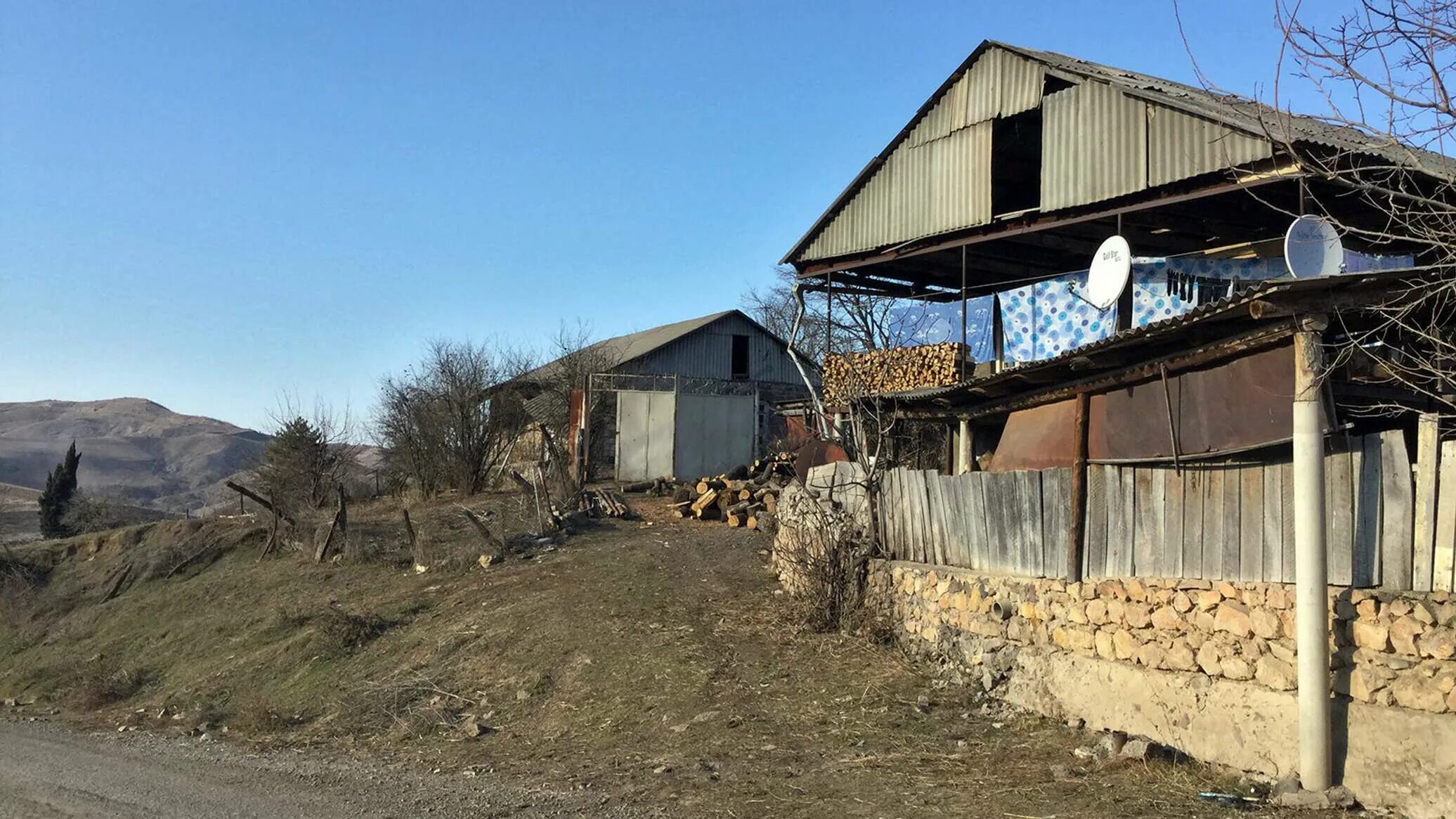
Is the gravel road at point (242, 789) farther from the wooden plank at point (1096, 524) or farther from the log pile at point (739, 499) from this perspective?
the log pile at point (739, 499)

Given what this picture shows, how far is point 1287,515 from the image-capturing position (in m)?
6.68

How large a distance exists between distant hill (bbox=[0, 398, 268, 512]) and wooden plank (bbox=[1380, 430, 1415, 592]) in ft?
230

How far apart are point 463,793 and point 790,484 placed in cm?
721

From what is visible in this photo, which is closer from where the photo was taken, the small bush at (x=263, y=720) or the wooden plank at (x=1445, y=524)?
the wooden plank at (x=1445, y=524)

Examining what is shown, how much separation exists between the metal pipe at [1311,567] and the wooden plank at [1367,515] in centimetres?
19

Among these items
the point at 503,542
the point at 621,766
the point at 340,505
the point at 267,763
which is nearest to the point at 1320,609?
the point at 621,766

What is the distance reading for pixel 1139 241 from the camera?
15.2 metres

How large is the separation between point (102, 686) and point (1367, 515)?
16.8 metres

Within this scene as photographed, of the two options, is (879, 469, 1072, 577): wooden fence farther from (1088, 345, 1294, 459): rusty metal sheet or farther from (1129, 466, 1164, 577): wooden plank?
(1129, 466, 1164, 577): wooden plank

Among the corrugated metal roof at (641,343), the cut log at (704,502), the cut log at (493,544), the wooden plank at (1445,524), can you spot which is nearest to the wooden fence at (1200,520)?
the wooden plank at (1445,524)

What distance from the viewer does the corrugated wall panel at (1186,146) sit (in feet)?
38.0

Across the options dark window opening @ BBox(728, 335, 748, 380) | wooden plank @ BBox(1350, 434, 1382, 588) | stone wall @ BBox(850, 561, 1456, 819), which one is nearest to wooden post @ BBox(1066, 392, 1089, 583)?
stone wall @ BBox(850, 561, 1456, 819)

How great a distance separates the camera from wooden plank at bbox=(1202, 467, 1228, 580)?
7.20 m

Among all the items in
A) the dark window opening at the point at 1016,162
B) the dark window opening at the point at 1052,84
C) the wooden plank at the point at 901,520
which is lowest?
the wooden plank at the point at 901,520
